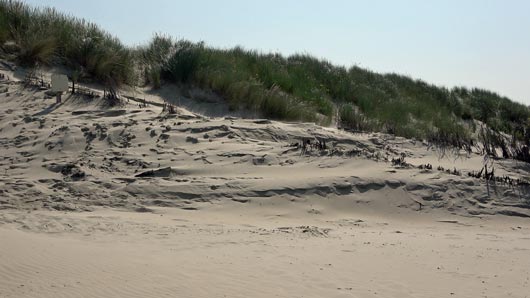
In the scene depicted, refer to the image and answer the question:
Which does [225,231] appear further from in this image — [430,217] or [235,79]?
[235,79]

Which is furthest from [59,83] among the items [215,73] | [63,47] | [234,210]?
[234,210]

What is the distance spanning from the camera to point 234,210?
320 inches

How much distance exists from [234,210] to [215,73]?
656cm

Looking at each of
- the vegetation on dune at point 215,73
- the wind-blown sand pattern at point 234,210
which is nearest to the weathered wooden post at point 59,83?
the wind-blown sand pattern at point 234,210

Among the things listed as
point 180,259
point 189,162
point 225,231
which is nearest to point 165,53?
point 189,162

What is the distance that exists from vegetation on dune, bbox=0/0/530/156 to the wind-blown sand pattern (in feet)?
4.49

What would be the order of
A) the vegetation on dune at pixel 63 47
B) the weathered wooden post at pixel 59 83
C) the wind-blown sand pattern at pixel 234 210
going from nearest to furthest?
1. the wind-blown sand pattern at pixel 234 210
2. the weathered wooden post at pixel 59 83
3. the vegetation on dune at pixel 63 47

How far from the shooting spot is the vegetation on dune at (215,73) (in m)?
13.3

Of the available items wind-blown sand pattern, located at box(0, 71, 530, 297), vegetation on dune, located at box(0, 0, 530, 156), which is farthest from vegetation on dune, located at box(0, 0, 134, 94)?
wind-blown sand pattern, located at box(0, 71, 530, 297)

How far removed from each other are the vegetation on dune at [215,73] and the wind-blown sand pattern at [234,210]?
1.37 meters

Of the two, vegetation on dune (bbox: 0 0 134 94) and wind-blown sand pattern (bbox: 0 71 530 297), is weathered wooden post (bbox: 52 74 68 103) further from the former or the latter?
vegetation on dune (bbox: 0 0 134 94)

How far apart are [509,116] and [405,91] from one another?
4856mm

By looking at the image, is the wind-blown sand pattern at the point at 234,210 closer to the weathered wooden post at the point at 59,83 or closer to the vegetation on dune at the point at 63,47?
the weathered wooden post at the point at 59,83

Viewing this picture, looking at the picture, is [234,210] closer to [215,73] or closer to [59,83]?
[59,83]
